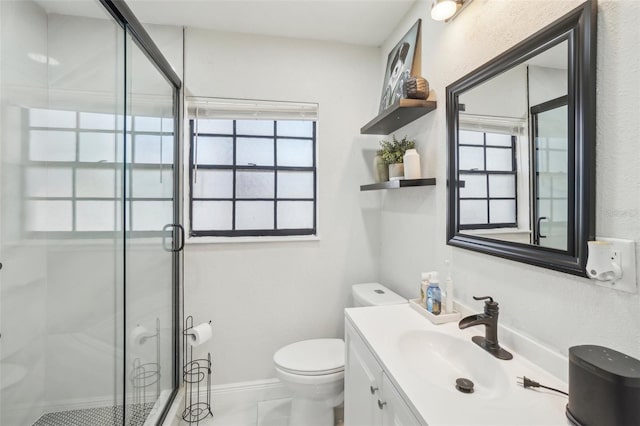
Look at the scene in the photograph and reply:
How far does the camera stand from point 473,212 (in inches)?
48.6

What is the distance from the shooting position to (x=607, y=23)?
74cm

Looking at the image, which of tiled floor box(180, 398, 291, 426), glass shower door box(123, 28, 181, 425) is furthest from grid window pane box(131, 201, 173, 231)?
tiled floor box(180, 398, 291, 426)

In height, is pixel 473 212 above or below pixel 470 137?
below

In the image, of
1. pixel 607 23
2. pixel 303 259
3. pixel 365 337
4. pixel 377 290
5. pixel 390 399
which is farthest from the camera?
pixel 303 259

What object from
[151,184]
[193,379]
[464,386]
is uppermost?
[151,184]

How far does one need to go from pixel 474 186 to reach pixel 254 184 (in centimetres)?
143

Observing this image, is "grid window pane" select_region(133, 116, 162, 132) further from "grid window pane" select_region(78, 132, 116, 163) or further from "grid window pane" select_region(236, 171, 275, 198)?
"grid window pane" select_region(236, 171, 275, 198)

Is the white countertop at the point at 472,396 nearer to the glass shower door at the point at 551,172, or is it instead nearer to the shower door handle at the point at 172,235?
the glass shower door at the point at 551,172

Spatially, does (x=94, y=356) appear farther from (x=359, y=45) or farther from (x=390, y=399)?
(x=359, y=45)

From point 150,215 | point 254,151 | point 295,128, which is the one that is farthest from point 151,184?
point 295,128

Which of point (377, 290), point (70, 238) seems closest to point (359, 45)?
point (377, 290)

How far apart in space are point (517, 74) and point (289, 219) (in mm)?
1560

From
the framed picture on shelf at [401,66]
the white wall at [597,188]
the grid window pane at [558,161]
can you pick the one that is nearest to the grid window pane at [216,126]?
the framed picture on shelf at [401,66]

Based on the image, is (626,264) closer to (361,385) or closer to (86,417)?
(361,385)
